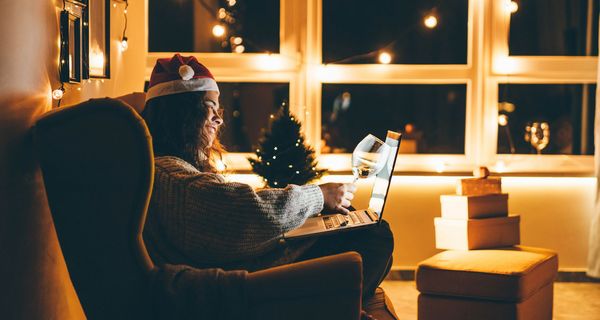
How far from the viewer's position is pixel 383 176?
78.2 inches

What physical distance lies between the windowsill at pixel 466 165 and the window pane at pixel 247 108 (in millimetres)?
114

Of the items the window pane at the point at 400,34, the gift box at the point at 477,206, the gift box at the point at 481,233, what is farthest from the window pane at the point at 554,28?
the gift box at the point at 481,233

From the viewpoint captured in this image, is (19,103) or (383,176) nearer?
(19,103)

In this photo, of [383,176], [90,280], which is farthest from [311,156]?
[90,280]

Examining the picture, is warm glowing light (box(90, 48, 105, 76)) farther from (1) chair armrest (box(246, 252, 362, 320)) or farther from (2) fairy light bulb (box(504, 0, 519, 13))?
(2) fairy light bulb (box(504, 0, 519, 13))

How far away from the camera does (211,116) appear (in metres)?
2.04

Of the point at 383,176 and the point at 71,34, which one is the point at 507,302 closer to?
the point at 383,176

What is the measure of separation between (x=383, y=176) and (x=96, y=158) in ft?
2.79

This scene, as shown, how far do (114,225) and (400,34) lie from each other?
9.98 feet

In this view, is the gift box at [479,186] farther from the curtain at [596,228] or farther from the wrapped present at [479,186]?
the curtain at [596,228]

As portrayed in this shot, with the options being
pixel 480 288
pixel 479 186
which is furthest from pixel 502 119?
pixel 480 288

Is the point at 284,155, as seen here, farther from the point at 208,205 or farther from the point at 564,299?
the point at 208,205

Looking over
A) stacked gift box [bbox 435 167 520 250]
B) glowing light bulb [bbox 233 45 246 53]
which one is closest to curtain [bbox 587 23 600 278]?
stacked gift box [bbox 435 167 520 250]

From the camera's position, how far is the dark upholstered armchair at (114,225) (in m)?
1.44
